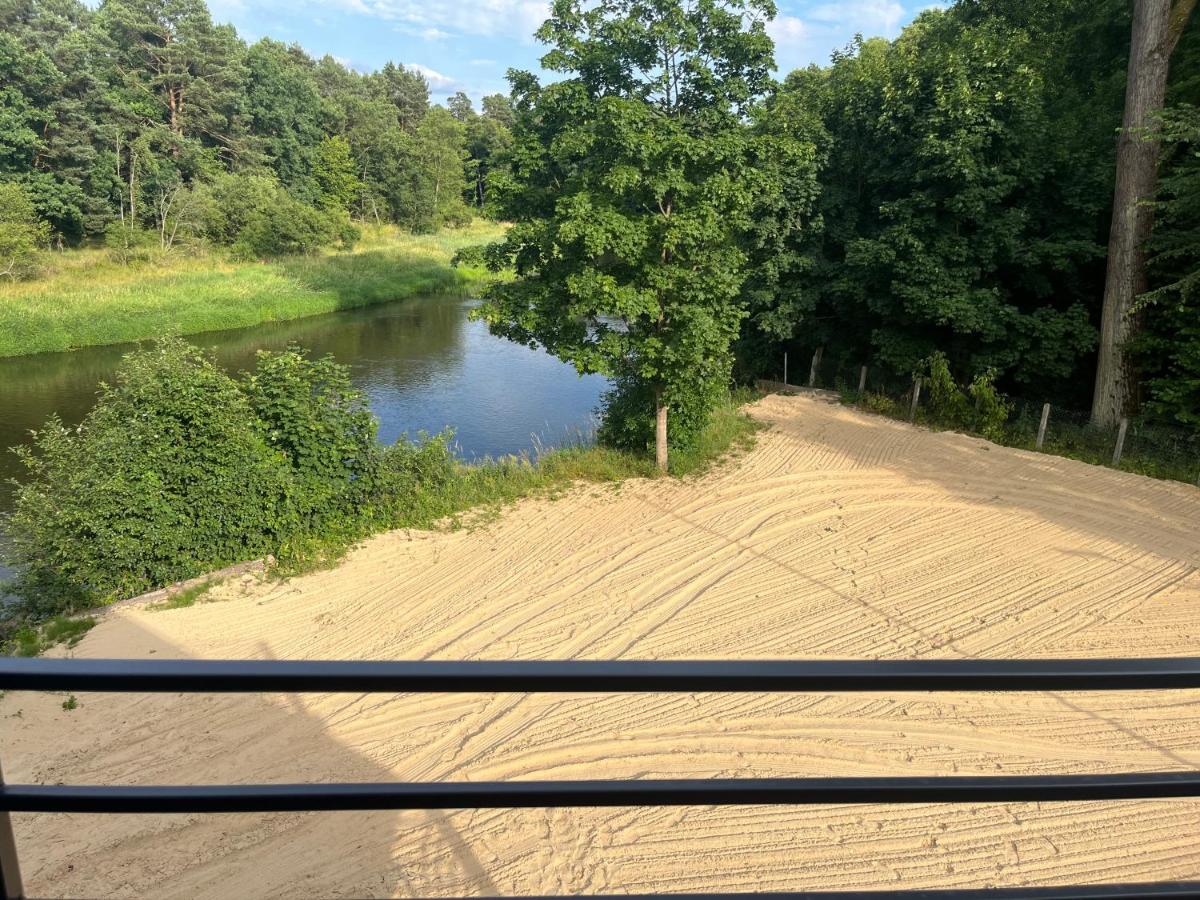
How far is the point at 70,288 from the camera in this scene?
28.8 metres

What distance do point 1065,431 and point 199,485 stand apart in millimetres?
14239

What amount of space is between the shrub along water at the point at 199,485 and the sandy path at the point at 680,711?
0.86 meters

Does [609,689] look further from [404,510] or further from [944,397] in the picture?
[944,397]

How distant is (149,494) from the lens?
9.17 metres

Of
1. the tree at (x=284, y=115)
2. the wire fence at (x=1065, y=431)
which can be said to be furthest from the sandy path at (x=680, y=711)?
the tree at (x=284, y=115)

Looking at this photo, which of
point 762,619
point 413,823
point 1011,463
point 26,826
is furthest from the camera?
point 1011,463

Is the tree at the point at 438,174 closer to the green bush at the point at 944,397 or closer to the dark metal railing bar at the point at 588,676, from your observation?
the green bush at the point at 944,397

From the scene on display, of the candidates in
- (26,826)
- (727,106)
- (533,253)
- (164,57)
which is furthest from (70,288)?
(26,826)

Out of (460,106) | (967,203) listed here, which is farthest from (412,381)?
(460,106)

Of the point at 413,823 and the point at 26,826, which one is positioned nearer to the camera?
the point at 413,823

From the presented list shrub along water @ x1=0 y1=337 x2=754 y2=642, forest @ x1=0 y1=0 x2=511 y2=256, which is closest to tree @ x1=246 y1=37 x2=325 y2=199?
forest @ x1=0 y1=0 x2=511 y2=256

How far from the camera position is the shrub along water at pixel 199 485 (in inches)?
358

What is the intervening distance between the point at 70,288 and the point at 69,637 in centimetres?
2656

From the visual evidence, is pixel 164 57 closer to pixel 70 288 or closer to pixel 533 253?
pixel 70 288
